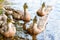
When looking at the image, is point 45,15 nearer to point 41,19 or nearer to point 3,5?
point 41,19

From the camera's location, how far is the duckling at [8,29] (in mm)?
6514

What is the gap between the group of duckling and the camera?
659cm

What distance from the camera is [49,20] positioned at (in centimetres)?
775

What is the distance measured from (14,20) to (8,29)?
0.98 metres

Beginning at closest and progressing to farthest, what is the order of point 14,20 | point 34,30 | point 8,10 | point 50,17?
point 34,30, point 14,20, point 8,10, point 50,17

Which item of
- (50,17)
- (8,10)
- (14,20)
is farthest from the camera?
(50,17)

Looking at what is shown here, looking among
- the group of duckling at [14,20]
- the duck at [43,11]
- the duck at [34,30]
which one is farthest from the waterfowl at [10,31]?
the duck at [43,11]

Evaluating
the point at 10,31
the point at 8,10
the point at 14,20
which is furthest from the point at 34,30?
the point at 8,10

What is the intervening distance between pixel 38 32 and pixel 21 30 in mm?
532

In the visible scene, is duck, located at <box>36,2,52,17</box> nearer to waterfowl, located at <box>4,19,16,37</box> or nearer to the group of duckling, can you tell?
the group of duckling

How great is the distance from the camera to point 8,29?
21.6 ft

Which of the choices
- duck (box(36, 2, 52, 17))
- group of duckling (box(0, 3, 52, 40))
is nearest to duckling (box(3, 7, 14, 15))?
group of duckling (box(0, 3, 52, 40))

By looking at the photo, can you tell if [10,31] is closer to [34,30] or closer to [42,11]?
[34,30]

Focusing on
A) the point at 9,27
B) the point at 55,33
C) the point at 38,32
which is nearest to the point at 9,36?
the point at 9,27
